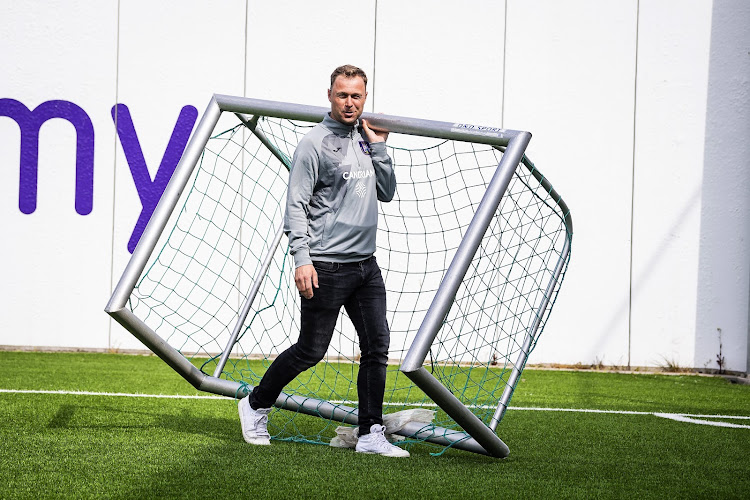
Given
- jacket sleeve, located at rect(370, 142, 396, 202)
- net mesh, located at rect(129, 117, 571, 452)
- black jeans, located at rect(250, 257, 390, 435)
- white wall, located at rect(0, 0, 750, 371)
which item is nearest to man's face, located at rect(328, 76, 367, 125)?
jacket sleeve, located at rect(370, 142, 396, 202)

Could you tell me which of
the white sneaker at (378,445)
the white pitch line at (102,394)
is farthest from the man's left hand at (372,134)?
the white pitch line at (102,394)

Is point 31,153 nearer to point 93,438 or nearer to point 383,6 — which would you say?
point 383,6

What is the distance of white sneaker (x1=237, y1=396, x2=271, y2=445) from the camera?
3785mm

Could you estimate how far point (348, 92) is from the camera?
357 centimetres

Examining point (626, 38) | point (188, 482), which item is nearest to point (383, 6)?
point (626, 38)

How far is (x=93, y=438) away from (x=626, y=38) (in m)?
6.09

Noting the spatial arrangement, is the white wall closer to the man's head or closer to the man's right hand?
the man's head

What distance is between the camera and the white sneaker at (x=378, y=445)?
3613 millimetres

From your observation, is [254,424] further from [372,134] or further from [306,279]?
[372,134]

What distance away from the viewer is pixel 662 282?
319 inches

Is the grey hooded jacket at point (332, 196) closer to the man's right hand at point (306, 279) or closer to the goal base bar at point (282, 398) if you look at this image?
the man's right hand at point (306, 279)

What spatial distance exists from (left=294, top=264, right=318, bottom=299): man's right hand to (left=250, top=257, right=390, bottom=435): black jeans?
0.08 m

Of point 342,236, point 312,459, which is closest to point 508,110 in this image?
point 342,236

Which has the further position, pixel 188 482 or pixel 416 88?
pixel 416 88
